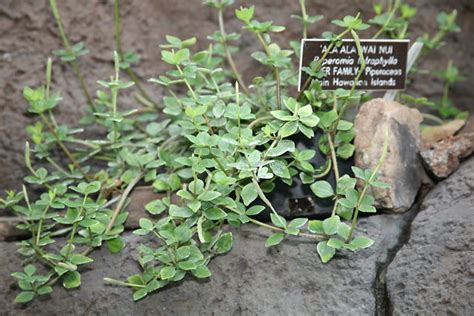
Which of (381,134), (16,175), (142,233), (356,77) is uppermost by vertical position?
(356,77)

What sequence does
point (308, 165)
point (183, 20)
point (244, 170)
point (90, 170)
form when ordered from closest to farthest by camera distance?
point (244, 170) → point (308, 165) → point (90, 170) → point (183, 20)

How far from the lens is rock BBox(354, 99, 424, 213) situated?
1.38 m

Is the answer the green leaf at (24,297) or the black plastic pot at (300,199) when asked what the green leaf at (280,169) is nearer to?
the black plastic pot at (300,199)

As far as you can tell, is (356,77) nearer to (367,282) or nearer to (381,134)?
(381,134)

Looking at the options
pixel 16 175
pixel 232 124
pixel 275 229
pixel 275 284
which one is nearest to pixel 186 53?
pixel 232 124

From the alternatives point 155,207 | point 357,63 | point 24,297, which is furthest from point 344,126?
point 24,297

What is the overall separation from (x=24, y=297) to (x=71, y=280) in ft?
0.35

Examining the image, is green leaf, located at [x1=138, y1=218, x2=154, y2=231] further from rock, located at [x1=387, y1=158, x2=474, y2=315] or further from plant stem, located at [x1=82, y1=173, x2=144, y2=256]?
rock, located at [x1=387, y1=158, x2=474, y2=315]

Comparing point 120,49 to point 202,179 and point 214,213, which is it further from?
point 214,213

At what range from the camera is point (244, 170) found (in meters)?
1.22

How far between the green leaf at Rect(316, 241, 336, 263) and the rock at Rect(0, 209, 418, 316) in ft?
0.09

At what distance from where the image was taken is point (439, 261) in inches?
48.4

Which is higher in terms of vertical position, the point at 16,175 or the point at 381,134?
the point at 381,134

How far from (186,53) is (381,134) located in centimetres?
49
